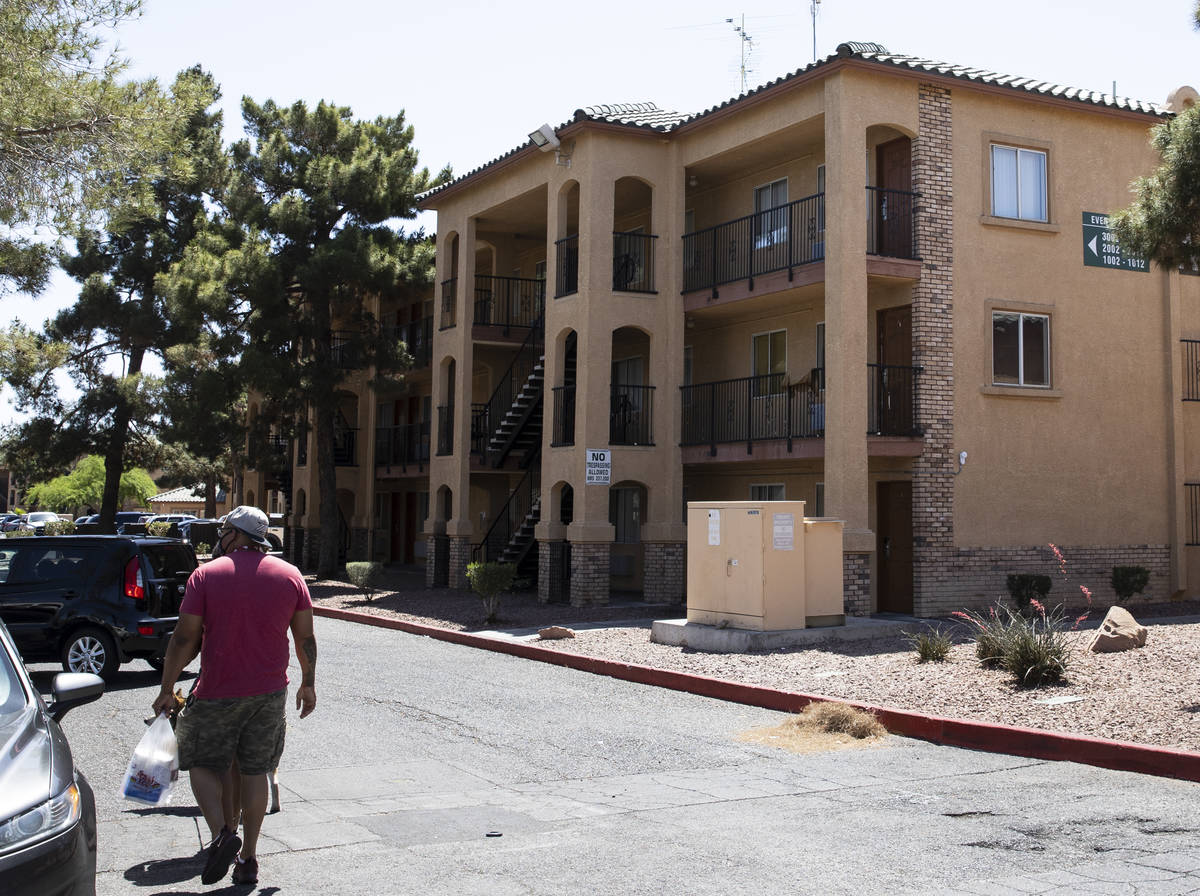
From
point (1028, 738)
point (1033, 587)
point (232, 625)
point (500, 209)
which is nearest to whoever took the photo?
point (232, 625)

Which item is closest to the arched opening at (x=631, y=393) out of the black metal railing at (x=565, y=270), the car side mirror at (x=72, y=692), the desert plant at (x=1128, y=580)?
the black metal railing at (x=565, y=270)

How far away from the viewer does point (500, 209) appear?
26891mm

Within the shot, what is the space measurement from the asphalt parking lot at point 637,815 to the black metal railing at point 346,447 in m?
25.4

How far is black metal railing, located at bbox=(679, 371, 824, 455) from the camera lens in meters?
20.7

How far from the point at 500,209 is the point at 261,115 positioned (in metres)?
8.88

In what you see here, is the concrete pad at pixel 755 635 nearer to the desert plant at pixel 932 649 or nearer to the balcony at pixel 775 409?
the desert plant at pixel 932 649

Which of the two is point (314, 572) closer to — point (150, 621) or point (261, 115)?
point (261, 115)

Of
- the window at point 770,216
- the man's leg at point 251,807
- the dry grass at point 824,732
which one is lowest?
the dry grass at point 824,732

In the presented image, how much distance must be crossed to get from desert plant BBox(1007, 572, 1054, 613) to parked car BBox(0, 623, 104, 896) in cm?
1664

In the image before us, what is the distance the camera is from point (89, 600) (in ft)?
40.8

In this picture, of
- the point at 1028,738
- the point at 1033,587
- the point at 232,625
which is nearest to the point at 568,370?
the point at 1033,587

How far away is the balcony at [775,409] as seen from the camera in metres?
19.5

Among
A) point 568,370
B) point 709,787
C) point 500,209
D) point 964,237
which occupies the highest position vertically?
point 500,209

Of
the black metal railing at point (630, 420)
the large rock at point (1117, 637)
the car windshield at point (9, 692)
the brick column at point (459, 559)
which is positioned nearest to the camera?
the car windshield at point (9, 692)
